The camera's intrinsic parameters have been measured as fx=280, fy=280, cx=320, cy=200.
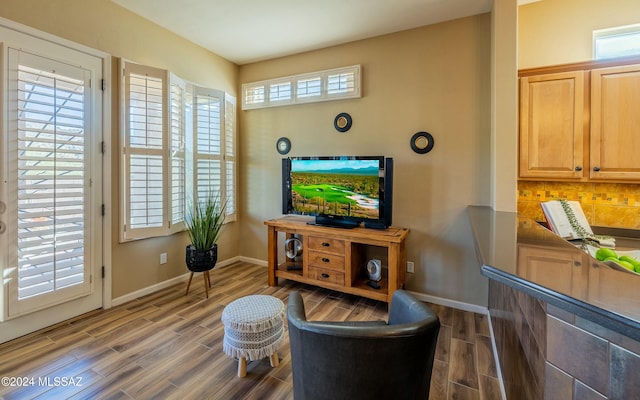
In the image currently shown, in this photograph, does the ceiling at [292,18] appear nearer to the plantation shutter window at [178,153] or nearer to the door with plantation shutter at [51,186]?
the plantation shutter window at [178,153]

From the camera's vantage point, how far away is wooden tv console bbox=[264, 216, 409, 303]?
9.00ft

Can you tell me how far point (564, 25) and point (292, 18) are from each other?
2517mm

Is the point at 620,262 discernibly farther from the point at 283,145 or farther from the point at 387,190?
the point at 283,145

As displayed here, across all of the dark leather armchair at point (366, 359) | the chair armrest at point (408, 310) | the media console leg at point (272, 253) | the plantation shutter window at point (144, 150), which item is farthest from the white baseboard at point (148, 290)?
the chair armrest at point (408, 310)

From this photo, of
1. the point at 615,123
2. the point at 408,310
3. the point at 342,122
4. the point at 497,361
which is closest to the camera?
the point at 408,310

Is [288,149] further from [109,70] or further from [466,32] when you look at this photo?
[466,32]

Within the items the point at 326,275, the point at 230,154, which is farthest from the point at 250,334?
the point at 230,154

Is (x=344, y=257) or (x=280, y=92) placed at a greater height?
(x=280, y=92)

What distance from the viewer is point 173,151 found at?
3.20 m

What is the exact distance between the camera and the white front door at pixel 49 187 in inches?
84.0

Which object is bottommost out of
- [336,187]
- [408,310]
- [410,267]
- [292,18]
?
[410,267]

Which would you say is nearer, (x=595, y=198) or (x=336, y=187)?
(x=595, y=198)

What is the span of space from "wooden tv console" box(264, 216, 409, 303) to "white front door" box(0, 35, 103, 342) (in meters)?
1.77

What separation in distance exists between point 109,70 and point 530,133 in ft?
12.7
